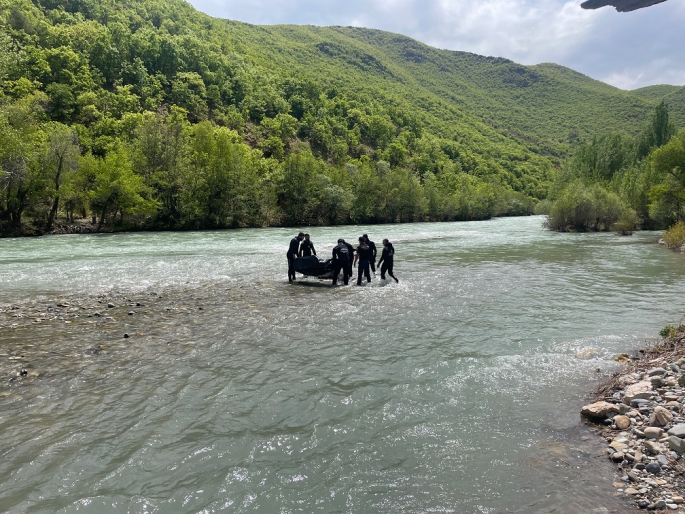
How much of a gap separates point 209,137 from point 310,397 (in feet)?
190

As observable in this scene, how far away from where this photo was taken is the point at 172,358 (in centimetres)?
922

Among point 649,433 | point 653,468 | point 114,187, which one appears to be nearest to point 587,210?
point 649,433

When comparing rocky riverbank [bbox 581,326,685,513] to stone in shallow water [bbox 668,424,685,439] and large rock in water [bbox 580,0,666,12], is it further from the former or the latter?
large rock in water [bbox 580,0,666,12]

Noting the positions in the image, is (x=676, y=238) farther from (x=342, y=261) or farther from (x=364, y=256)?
(x=342, y=261)

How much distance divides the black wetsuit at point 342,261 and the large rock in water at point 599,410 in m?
12.6

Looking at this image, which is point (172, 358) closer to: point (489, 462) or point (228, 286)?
point (489, 462)

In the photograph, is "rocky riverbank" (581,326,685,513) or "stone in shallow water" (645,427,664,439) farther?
"stone in shallow water" (645,427,664,439)

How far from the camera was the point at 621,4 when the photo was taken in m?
5.21

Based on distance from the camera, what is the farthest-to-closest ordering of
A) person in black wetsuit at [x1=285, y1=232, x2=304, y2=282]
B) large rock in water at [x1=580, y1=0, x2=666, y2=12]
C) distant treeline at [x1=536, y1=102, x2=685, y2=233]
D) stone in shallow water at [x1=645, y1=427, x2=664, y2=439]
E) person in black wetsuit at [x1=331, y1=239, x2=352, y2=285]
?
1. distant treeline at [x1=536, y1=102, x2=685, y2=233]
2. person in black wetsuit at [x1=285, y1=232, x2=304, y2=282]
3. person in black wetsuit at [x1=331, y1=239, x2=352, y2=285]
4. stone in shallow water at [x1=645, y1=427, x2=664, y2=439]
5. large rock in water at [x1=580, y1=0, x2=666, y2=12]

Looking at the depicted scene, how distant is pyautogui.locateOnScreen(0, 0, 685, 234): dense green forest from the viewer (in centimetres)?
4544

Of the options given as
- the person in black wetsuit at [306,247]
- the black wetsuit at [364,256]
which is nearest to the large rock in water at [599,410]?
the black wetsuit at [364,256]

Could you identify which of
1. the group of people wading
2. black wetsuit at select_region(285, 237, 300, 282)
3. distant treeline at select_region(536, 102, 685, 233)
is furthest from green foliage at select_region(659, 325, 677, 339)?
distant treeline at select_region(536, 102, 685, 233)

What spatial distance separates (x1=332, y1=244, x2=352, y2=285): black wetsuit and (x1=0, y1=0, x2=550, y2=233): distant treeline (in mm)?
21222

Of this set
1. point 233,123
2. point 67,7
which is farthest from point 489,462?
point 67,7
